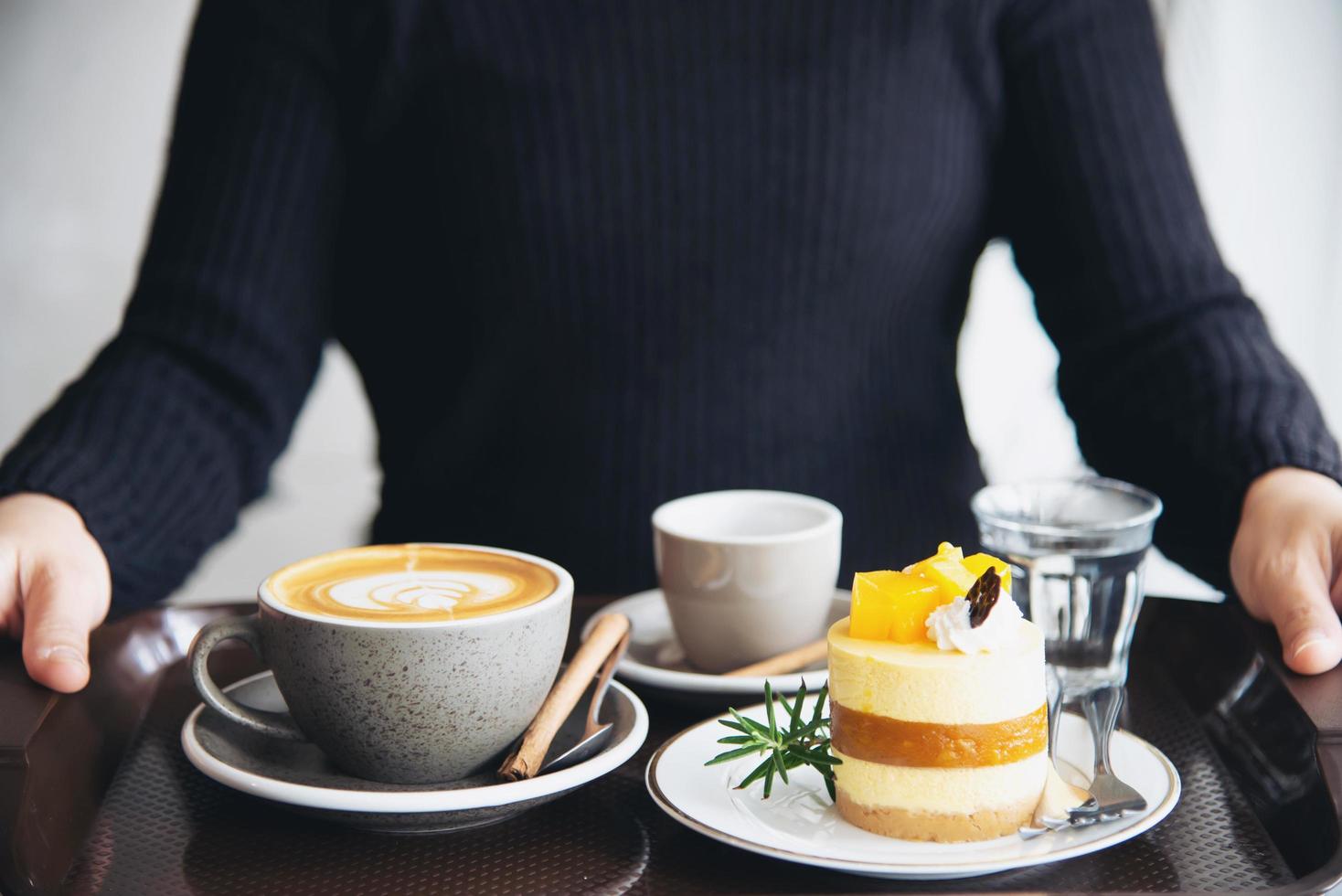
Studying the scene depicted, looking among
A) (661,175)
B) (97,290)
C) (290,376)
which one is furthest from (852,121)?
(97,290)

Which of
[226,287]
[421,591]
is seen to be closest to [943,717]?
[421,591]

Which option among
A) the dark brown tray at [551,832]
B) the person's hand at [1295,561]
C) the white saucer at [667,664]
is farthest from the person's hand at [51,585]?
the person's hand at [1295,561]

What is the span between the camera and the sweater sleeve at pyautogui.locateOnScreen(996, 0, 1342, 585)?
114cm

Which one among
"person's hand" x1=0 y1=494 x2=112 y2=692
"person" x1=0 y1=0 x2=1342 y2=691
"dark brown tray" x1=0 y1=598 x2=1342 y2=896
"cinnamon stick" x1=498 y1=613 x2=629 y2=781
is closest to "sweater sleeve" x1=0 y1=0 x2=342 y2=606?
"person" x1=0 y1=0 x2=1342 y2=691

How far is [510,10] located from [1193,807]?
981mm

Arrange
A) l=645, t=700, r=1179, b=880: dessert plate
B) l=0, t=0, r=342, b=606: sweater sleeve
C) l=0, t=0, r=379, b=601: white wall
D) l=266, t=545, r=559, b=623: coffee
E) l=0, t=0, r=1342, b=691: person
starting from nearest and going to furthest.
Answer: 1. l=645, t=700, r=1179, b=880: dessert plate
2. l=266, t=545, r=559, b=623: coffee
3. l=0, t=0, r=342, b=606: sweater sleeve
4. l=0, t=0, r=1342, b=691: person
5. l=0, t=0, r=379, b=601: white wall

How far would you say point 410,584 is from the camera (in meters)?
0.74

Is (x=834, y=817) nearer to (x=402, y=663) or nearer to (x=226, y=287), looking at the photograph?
(x=402, y=663)

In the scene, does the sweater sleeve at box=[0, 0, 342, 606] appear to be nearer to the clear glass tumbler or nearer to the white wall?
the clear glass tumbler

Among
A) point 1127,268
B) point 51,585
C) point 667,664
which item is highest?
point 1127,268

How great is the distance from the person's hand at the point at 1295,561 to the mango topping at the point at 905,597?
248 mm

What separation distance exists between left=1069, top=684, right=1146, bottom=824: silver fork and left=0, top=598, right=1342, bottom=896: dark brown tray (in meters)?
0.02

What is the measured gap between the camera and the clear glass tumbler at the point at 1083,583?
895mm

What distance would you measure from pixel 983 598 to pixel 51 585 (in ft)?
2.04
